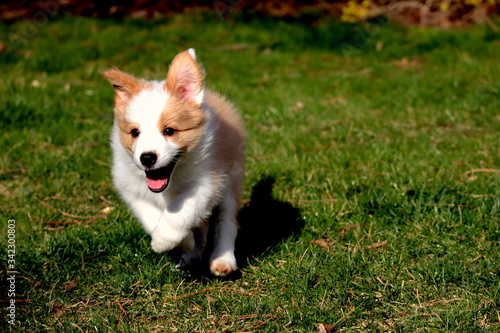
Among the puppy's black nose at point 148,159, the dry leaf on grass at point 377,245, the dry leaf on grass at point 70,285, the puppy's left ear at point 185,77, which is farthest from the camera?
the dry leaf on grass at point 377,245

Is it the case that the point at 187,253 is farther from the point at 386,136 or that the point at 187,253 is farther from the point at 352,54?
the point at 352,54

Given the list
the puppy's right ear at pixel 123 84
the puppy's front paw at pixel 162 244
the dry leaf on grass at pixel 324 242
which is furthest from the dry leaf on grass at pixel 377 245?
the puppy's right ear at pixel 123 84

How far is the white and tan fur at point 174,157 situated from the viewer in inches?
108

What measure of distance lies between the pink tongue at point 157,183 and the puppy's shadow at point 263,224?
2.60ft

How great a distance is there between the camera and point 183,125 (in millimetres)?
2826

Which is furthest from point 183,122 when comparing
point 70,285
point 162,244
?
point 70,285

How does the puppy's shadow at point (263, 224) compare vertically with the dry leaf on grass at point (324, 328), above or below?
below

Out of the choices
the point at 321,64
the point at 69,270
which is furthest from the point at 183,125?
the point at 321,64

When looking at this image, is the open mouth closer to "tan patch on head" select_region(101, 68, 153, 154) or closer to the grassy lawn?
"tan patch on head" select_region(101, 68, 153, 154)

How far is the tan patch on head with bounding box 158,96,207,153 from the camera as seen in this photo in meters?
2.75

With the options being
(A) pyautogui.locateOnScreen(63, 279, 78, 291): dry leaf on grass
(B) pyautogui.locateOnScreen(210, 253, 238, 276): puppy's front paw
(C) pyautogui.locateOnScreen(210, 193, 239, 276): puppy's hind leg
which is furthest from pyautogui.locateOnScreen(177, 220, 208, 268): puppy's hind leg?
(A) pyautogui.locateOnScreen(63, 279, 78, 291): dry leaf on grass

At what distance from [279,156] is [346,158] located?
546 mm

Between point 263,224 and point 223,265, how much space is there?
0.71m

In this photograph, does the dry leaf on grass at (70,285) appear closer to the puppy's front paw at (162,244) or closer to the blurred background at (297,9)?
the puppy's front paw at (162,244)
